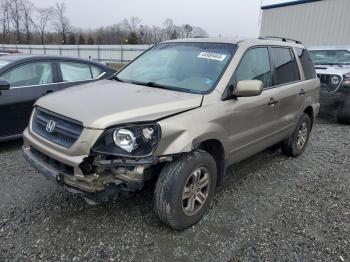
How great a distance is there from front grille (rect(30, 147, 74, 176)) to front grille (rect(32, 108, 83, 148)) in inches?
7.1

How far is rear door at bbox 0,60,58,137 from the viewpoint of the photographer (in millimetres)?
4809

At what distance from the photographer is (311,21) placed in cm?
1780

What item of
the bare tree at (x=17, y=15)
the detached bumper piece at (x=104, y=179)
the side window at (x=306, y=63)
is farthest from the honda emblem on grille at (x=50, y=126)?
Result: the bare tree at (x=17, y=15)

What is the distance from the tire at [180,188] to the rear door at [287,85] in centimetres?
169

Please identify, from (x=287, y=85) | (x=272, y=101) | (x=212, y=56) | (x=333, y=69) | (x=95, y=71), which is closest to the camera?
(x=212, y=56)

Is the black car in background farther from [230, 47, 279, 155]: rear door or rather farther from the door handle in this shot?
the door handle

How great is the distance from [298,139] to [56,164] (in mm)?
3883

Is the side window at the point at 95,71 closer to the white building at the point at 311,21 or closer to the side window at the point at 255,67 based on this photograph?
the side window at the point at 255,67

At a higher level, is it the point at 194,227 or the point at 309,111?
the point at 309,111

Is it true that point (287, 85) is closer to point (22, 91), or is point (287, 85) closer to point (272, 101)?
point (272, 101)

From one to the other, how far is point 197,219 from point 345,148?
406 centimetres

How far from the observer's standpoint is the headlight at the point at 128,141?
2.64m

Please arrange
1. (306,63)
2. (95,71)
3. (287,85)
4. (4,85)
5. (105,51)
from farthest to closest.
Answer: (105,51) → (95,71) → (306,63) → (4,85) → (287,85)

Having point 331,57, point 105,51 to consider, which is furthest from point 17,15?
point 331,57
